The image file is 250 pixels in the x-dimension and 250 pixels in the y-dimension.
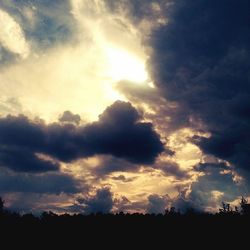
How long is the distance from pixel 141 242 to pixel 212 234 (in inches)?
296

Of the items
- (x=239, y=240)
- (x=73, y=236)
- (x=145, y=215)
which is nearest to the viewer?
(x=239, y=240)

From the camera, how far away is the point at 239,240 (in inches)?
1563

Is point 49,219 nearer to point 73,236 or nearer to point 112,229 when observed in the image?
point 73,236

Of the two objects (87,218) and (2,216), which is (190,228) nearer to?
(87,218)

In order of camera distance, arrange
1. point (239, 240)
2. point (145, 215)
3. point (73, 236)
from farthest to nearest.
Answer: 1. point (145, 215)
2. point (73, 236)
3. point (239, 240)

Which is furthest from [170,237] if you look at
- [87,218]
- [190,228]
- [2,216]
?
[2,216]

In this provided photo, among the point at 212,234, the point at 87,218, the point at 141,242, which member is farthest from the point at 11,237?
the point at 212,234

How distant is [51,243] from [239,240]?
1991 centimetres

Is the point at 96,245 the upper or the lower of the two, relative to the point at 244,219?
lower

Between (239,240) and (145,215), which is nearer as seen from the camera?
(239,240)

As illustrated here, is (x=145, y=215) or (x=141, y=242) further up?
(x=145, y=215)

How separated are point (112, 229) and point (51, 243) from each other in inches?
268

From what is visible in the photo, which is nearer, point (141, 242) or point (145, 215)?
point (141, 242)

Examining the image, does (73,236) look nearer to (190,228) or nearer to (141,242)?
(141,242)
